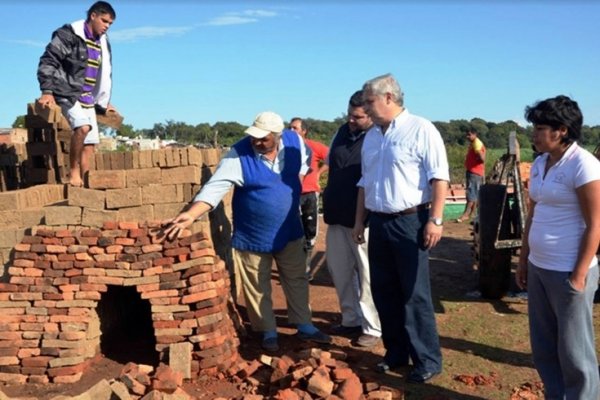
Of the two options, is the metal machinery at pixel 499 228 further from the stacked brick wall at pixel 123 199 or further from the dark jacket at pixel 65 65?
the dark jacket at pixel 65 65

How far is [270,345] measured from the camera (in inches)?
196

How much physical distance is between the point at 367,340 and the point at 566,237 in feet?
7.40

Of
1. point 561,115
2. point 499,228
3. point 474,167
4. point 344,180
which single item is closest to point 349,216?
point 344,180

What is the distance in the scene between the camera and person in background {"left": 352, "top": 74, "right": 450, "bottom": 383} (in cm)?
397

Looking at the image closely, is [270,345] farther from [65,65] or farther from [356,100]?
[65,65]

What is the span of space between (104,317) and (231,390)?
59.8 inches

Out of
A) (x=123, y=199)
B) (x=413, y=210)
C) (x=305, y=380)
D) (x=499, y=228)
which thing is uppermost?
(x=123, y=199)

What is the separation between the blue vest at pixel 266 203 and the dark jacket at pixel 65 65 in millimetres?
2187

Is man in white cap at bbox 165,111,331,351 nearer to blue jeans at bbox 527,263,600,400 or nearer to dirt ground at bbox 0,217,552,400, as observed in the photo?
dirt ground at bbox 0,217,552,400

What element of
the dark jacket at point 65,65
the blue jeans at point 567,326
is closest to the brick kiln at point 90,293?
the dark jacket at point 65,65

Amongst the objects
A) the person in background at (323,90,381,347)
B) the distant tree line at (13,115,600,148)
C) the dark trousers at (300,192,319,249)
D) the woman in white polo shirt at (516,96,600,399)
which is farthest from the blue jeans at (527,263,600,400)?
the distant tree line at (13,115,600,148)

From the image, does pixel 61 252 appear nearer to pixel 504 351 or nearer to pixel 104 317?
pixel 104 317

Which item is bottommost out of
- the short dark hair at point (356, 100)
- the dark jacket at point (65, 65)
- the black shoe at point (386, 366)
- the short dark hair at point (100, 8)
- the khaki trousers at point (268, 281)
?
the black shoe at point (386, 366)

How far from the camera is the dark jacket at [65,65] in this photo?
5718mm
